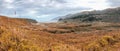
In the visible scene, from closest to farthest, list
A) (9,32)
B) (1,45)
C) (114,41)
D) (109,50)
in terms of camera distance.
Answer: (1,45)
(9,32)
(109,50)
(114,41)

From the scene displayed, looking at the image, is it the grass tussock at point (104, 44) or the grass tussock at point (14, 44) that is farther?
the grass tussock at point (104, 44)

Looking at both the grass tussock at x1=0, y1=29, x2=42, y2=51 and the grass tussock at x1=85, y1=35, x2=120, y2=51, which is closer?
the grass tussock at x1=0, y1=29, x2=42, y2=51

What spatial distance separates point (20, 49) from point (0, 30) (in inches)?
132

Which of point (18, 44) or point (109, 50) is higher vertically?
point (18, 44)

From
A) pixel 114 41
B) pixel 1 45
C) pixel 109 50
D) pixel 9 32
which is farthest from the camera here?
pixel 114 41

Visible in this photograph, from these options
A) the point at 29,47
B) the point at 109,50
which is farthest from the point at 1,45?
the point at 109,50

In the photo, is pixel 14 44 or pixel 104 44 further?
pixel 104 44

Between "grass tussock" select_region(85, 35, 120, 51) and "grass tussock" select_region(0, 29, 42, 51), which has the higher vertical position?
"grass tussock" select_region(0, 29, 42, 51)

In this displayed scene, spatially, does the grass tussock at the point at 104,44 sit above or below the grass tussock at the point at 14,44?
below

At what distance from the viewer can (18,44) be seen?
64.1 ft

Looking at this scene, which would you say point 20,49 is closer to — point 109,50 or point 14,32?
point 14,32

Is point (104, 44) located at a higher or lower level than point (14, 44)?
lower

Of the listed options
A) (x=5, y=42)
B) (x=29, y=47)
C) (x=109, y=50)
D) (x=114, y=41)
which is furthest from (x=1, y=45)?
(x=114, y=41)

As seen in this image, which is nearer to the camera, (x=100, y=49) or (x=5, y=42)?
(x=5, y=42)
